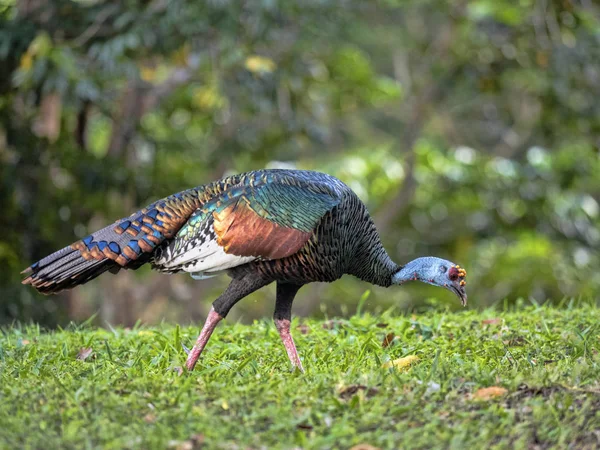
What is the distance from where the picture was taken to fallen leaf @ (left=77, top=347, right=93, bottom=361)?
19.3 feet

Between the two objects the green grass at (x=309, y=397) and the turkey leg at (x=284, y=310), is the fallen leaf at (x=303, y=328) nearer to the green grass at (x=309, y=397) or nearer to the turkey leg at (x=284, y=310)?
the green grass at (x=309, y=397)

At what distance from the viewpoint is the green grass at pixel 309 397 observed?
4.09m

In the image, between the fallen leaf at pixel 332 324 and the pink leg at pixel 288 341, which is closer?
the pink leg at pixel 288 341

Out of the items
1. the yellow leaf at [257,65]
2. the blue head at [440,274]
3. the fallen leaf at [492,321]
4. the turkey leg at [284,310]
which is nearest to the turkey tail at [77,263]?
the turkey leg at [284,310]

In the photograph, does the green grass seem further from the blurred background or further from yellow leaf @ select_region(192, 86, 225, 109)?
yellow leaf @ select_region(192, 86, 225, 109)

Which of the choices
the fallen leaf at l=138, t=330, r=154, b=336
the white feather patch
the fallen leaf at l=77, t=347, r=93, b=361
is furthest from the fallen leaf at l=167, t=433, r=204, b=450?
the fallen leaf at l=138, t=330, r=154, b=336

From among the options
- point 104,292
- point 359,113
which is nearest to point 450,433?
point 104,292

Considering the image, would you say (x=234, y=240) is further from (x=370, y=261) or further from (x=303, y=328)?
(x=303, y=328)

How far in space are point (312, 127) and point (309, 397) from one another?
7.09 meters

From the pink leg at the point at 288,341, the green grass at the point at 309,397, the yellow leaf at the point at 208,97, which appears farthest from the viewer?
the yellow leaf at the point at 208,97

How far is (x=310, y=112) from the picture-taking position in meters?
12.5

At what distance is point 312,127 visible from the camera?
1130cm

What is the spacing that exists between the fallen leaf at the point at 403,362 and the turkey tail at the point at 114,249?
1483 millimetres

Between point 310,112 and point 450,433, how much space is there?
343 inches
